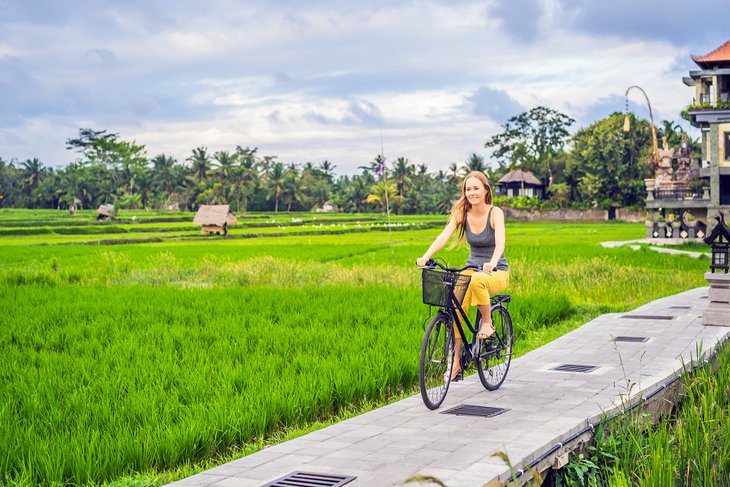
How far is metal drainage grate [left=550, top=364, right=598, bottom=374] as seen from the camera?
7.36 m

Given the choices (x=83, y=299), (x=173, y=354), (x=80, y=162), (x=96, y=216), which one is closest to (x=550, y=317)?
(x=173, y=354)

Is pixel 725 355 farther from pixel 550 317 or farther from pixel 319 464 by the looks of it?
pixel 550 317

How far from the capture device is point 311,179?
9550cm

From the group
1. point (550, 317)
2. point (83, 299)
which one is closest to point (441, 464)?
point (550, 317)

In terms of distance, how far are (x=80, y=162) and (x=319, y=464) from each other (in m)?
84.5

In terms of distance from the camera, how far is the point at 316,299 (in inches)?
512

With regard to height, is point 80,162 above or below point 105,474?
above

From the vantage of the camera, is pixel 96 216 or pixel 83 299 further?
pixel 96 216

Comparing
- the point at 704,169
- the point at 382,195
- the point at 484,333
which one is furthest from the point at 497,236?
the point at 382,195

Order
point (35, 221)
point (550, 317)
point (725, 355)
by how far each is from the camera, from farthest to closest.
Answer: point (35, 221)
point (550, 317)
point (725, 355)

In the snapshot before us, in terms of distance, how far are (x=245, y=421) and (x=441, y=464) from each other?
1495mm

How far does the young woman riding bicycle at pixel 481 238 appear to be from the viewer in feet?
20.5

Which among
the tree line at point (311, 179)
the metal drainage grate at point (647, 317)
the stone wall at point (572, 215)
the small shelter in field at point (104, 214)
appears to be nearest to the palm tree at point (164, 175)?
the tree line at point (311, 179)

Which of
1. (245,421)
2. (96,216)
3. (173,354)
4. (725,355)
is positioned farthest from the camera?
(96,216)
